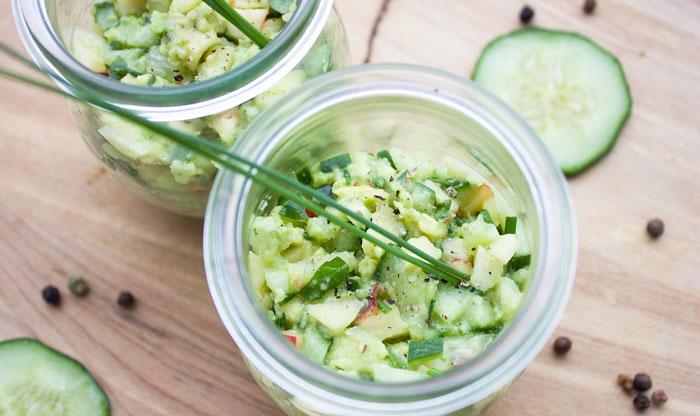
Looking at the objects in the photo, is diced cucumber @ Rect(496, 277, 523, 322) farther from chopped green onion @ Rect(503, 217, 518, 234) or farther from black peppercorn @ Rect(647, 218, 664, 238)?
black peppercorn @ Rect(647, 218, 664, 238)

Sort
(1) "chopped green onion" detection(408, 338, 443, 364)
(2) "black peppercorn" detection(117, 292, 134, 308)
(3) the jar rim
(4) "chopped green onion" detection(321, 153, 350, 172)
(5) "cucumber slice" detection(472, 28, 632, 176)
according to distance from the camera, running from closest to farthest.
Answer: (1) "chopped green onion" detection(408, 338, 443, 364) → (3) the jar rim → (4) "chopped green onion" detection(321, 153, 350, 172) → (2) "black peppercorn" detection(117, 292, 134, 308) → (5) "cucumber slice" detection(472, 28, 632, 176)

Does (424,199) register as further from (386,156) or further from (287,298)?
(287,298)

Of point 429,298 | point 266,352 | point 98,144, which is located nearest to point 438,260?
point 429,298

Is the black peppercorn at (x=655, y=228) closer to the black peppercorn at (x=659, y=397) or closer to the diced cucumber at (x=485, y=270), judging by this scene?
the black peppercorn at (x=659, y=397)

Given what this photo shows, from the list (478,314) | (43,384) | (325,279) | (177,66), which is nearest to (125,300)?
(43,384)

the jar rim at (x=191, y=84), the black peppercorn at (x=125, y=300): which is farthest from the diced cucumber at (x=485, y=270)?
the black peppercorn at (x=125, y=300)

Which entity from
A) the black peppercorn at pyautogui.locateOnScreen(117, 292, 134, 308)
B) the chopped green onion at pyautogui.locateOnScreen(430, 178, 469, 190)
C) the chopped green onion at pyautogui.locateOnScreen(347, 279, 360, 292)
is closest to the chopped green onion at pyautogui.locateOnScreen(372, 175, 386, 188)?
the chopped green onion at pyautogui.locateOnScreen(430, 178, 469, 190)

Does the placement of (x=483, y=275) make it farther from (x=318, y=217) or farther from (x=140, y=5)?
(x=140, y=5)
